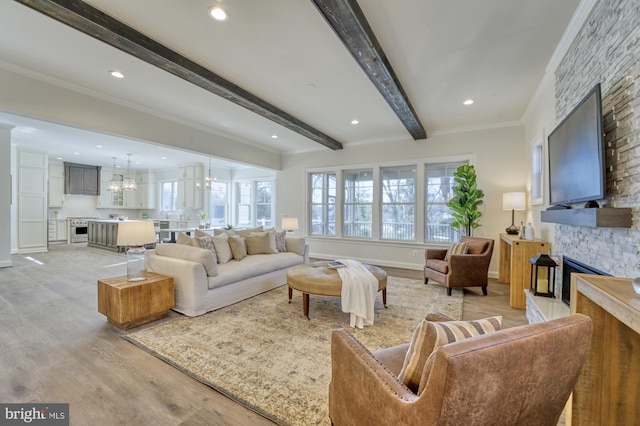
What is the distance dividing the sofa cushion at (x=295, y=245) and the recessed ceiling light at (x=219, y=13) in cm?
332

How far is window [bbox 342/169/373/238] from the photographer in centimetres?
622

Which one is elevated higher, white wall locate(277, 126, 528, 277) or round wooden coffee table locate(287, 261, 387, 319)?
white wall locate(277, 126, 528, 277)

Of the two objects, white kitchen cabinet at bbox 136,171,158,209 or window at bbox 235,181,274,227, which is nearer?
window at bbox 235,181,274,227

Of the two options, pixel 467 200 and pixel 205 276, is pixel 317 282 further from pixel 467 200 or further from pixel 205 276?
pixel 467 200

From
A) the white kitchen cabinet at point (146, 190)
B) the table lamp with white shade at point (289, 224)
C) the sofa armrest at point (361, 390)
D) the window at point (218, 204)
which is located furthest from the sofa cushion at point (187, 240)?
the white kitchen cabinet at point (146, 190)

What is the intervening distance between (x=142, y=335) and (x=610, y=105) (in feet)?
13.6

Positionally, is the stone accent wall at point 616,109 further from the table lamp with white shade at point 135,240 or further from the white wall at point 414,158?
the table lamp with white shade at point 135,240

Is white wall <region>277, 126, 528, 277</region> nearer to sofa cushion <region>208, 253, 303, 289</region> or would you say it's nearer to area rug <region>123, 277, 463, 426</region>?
area rug <region>123, 277, 463, 426</region>

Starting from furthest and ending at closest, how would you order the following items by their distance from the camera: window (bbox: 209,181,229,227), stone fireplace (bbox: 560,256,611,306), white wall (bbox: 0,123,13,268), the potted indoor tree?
window (bbox: 209,181,229,227) → white wall (bbox: 0,123,13,268) → the potted indoor tree → stone fireplace (bbox: 560,256,611,306)

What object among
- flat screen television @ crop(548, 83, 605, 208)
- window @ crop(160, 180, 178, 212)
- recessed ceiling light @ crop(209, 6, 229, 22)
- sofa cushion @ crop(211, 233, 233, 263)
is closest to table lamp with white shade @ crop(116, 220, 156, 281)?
sofa cushion @ crop(211, 233, 233, 263)

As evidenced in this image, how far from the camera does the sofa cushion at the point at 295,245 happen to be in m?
4.76

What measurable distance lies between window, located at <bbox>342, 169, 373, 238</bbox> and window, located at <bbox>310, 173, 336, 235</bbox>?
336 millimetres

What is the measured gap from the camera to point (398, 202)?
5.85m

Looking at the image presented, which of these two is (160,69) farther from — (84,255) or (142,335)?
(84,255)
